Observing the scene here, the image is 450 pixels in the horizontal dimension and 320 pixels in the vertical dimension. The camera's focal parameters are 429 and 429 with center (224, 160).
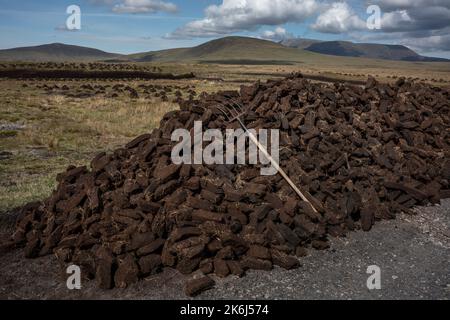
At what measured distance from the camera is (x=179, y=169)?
8445 mm

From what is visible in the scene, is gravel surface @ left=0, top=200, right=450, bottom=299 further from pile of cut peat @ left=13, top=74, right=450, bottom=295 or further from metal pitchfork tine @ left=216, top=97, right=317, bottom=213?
metal pitchfork tine @ left=216, top=97, right=317, bottom=213

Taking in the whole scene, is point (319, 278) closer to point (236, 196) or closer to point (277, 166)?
point (236, 196)

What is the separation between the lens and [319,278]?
6.94 metres

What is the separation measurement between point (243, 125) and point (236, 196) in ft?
7.38

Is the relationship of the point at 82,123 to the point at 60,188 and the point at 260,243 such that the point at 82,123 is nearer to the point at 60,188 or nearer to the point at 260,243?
the point at 60,188

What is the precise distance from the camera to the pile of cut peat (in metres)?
7.24

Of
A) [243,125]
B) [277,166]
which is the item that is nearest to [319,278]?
[277,166]

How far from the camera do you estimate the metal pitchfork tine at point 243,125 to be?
861cm

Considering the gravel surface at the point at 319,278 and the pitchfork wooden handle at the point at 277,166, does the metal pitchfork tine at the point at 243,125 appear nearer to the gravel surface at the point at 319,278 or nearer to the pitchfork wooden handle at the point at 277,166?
the pitchfork wooden handle at the point at 277,166

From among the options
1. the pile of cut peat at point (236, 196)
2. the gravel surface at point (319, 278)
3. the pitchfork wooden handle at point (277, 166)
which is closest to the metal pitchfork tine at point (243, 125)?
the pitchfork wooden handle at point (277, 166)

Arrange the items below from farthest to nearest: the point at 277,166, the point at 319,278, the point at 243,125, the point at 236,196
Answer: the point at 243,125, the point at 277,166, the point at 236,196, the point at 319,278

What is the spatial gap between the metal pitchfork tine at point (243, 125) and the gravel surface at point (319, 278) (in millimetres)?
1244

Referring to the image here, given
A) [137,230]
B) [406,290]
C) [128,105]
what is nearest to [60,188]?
[137,230]

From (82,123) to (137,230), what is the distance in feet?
53.2
